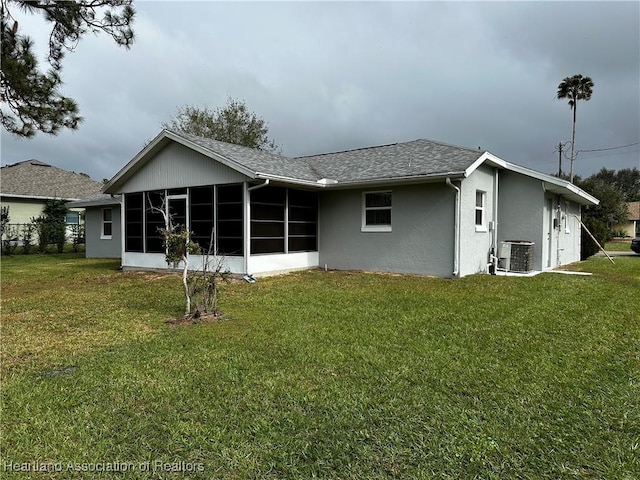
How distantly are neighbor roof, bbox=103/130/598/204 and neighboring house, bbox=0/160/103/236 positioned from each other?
52.3ft

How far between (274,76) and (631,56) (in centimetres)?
1834

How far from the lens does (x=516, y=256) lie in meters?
11.9

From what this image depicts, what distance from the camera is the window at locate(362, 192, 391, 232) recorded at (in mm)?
11766

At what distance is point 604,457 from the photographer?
2438 millimetres

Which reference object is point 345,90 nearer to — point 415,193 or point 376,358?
point 415,193

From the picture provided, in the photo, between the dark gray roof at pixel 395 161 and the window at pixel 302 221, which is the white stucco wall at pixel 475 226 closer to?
the dark gray roof at pixel 395 161

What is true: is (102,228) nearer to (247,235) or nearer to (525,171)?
(247,235)

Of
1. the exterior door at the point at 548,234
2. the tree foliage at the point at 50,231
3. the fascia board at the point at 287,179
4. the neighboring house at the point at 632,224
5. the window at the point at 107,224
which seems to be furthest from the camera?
the neighboring house at the point at 632,224

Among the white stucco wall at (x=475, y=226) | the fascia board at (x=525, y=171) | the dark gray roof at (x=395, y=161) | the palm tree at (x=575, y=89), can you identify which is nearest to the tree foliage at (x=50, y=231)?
the dark gray roof at (x=395, y=161)

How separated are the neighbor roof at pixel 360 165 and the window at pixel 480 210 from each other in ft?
3.16

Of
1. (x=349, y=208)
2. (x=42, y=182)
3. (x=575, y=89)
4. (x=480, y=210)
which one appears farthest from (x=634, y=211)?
(x=42, y=182)

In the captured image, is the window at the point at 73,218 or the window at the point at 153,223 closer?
the window at the point at 153,223

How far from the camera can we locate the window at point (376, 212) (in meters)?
11.8

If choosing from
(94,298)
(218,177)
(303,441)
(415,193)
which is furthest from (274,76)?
(303,441)
